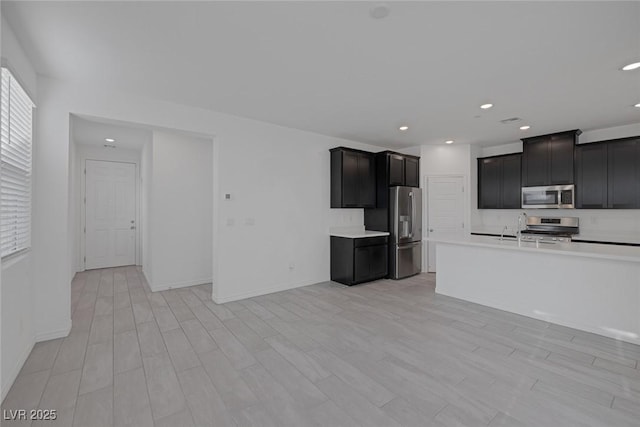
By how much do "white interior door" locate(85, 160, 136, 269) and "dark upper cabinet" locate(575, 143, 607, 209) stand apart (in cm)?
898

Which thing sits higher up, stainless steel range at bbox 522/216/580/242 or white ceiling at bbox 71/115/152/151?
white ceiling at bbox 71/115/152/151

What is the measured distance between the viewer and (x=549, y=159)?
5.11 m

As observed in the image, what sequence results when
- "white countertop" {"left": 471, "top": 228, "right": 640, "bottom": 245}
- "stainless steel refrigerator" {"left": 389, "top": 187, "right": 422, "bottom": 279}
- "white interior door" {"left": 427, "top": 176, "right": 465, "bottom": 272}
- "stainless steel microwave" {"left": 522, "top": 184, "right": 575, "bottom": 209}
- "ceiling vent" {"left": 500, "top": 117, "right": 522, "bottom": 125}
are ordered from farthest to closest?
"white interior door" {"left": 427, "top": 176, "right": 465, "bottom": 272} → "stainless steel refrigerator" {"left": 389, "top": 187, "right": 422, "bottom": 279} → "stainless steel microwave" {"left": 522, "top": 184, "right": 575, "bottom": 209} → "white countertop" {"left": 471, "top": 228, "right": 640, "bottom": 245} → "ceiling vent" {"left": 500, "top": 117, "right": 522, "bottom": 125}

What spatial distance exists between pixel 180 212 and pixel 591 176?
690 cm

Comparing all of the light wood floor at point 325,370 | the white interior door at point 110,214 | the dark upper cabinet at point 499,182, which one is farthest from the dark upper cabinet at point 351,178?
the white interior door at point 110,214

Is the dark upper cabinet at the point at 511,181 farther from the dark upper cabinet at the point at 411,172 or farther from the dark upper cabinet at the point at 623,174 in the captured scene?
the dark upper cabinet at the point at 411,172

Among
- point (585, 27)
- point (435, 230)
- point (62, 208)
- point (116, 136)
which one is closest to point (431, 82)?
point (585, 27)

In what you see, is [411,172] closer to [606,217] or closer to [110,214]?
[606,217]

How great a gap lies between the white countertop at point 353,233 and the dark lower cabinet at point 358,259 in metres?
0.06

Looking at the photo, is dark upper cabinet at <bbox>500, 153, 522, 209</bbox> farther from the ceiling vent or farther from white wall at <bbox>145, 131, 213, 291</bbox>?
white wall at <bbox>145, 131, 213, 291</bbox>

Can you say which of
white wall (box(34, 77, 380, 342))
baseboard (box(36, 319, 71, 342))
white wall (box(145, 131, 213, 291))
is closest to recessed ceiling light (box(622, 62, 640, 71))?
white wall (box(34, 77, 380, 342))

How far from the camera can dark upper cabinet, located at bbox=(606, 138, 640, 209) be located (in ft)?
14.3

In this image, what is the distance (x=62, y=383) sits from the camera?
220 cm

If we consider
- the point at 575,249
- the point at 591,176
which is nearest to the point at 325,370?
the point at 575,249
